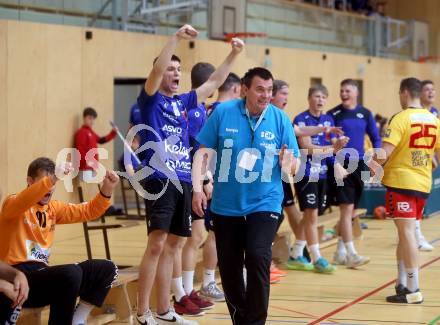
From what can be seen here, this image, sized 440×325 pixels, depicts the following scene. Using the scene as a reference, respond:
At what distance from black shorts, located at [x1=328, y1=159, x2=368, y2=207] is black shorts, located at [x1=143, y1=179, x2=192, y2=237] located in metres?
4.05

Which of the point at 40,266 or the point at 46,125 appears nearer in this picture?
the point at 40,266

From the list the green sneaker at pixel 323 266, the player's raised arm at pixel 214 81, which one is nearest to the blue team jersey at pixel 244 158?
the player's raised arm at pixel 214 81

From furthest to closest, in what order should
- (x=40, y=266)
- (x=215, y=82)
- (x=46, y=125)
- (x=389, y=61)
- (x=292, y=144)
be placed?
(x=389, y=61) < (x=46, y=125) < (x=215, y=82) < (x=292, y=144) < (x=40, y=266)

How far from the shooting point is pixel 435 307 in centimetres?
818

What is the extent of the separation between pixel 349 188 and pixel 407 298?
2.61m

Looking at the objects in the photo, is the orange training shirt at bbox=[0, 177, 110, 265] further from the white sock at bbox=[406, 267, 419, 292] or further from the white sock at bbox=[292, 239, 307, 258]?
the white sock at bbox=[292, 239, 307, 258]

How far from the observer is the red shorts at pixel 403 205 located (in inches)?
330

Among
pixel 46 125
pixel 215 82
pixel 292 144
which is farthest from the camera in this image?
A: pixel 46 125

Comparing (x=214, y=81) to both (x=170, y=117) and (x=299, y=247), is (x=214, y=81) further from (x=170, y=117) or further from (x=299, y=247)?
(x=299, y=247)

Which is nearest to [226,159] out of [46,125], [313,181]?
[313,181]

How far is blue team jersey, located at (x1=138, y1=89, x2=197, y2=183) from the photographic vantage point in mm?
6914

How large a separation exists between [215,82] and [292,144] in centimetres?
122

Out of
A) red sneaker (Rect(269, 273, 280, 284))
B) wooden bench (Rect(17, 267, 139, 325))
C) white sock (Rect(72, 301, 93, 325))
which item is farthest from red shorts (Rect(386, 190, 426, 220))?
white sock (Rect(72, 301, 93, 325))

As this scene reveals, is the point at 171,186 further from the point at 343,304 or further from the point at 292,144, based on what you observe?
the point at 343,304
